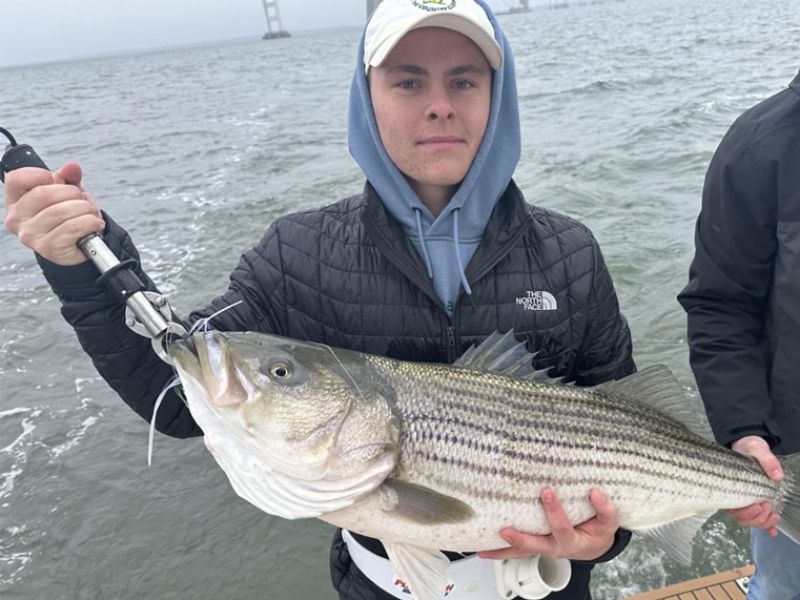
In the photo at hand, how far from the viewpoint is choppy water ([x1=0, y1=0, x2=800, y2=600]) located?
5203 millimetres

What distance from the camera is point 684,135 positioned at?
16469 millimetres

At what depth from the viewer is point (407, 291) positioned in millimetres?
Result: 2416

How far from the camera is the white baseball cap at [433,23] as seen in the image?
2.21 meters

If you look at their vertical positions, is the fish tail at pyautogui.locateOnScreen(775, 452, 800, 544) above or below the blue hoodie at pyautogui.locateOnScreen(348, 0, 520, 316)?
below

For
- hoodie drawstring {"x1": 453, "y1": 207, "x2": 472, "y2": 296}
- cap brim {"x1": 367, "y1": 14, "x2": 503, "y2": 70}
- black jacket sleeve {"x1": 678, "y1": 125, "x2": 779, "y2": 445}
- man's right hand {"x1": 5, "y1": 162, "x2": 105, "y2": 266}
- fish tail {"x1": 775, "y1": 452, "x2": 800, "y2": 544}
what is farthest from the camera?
black jacket sleeve {"x1": 678, "y1": 125, "x2": 779, "y2": 445}

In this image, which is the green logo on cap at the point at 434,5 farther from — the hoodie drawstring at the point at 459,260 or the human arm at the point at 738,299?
the human arm at the point at 738,299

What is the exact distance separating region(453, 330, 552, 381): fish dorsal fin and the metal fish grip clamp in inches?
41.4

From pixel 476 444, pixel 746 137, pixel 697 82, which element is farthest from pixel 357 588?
pixel 697 82

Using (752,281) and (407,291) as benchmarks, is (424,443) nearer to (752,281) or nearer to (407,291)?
(407,291)

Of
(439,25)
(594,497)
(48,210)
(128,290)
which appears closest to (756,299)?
(594,497)

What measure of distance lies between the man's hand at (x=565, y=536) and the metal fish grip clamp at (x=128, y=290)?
54.2 inches

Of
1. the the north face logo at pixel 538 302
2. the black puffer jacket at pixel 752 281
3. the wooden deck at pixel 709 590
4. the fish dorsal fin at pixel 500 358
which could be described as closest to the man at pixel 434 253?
the the north face logo at pixel 538 302

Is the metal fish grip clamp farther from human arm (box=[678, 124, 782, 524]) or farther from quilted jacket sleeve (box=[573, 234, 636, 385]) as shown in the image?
human arm (box=[678, 124, 782, 524])

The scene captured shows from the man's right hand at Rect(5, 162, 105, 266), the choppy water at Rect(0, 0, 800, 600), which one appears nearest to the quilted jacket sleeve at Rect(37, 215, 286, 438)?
the man's right hand at Rect(5, 162, 105, 266)
